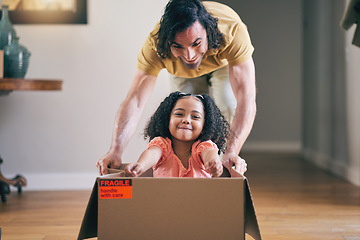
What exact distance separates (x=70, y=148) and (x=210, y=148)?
164 cm

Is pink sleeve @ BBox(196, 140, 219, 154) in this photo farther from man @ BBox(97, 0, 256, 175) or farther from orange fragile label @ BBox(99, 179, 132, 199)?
orange fragile label @ BBox(99, 179, 132, 199)

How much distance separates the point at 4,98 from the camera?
2887mm

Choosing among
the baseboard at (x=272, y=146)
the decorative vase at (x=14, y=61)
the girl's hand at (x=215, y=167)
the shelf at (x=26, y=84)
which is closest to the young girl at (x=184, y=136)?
the girl's hand at (x=215, y=167)

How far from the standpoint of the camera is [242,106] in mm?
1708

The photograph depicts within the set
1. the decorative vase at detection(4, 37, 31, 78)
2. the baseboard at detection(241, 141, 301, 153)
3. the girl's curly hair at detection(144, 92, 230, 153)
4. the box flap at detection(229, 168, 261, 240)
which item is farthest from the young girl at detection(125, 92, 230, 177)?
the baseboard at detection(241, 141, 301, 153)

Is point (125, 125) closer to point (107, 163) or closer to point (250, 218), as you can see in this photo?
point (107, 163)

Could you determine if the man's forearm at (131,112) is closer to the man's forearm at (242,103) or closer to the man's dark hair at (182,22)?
the man's dark hair at (182,22)

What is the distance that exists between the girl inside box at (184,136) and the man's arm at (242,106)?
6 cm

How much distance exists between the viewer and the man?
1.55 m

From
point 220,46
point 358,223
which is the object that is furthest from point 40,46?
point 358,223

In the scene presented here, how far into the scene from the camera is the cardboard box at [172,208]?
1.06 m

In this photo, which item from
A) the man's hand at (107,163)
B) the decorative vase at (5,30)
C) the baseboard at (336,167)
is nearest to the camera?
the man's hand at (107,163)

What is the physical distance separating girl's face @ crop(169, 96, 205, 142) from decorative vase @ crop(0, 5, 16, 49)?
1.46 metres

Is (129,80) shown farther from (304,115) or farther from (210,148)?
(304,115)
